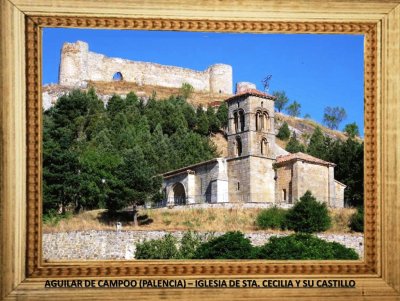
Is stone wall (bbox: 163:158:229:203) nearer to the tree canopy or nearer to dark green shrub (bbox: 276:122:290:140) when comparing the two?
the tree canopy

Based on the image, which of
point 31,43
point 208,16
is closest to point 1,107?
point 31,43

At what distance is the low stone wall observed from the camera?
4203mm

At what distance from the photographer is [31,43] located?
4109 mm

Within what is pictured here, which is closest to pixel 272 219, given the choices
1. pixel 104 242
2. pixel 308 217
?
pixel 308 217

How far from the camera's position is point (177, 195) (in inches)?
258

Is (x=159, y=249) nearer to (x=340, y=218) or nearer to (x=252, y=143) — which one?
(x=340, y=218)

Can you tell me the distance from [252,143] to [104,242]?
7.12ft

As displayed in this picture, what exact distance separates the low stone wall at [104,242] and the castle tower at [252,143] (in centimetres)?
119

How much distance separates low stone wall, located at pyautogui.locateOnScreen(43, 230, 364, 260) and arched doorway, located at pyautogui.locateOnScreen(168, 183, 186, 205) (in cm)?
108

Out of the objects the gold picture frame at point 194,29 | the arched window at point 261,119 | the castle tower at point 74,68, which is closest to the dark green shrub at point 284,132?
the arched window at point 261,119

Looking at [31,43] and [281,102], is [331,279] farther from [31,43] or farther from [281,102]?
[31,43]

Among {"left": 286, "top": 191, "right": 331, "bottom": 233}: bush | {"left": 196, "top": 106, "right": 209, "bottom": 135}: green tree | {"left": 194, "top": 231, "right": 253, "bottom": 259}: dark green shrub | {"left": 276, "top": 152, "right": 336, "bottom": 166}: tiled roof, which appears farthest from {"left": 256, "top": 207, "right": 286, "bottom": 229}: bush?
{"left": 196, "top": 106, "right": 209, "bottom": 135}: green tree

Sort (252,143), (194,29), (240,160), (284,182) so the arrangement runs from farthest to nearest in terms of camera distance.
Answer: (240,160), (252,143), (284,182), (194,29)

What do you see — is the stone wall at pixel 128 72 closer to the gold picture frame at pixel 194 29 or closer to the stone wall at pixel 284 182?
the gold picture frame at pixel 194 29
